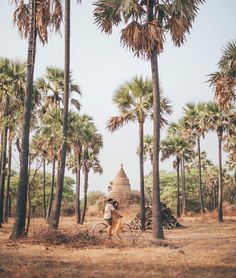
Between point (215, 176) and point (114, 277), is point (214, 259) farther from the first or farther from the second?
point (215, 176)

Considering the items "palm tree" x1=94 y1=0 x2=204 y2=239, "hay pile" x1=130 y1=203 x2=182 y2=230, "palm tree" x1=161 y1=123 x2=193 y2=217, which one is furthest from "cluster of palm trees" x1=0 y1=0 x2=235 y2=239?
"palm tree" x1=161 y1=123 x2=193 y2=217

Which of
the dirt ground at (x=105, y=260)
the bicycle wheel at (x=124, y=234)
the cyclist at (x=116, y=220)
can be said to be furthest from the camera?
the bicycle wheel at (x=124, y=234)

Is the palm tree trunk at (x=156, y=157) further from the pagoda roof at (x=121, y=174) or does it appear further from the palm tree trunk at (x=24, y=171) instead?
the pagoda roof at (x=121, y=174)

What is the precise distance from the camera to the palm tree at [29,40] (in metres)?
14.1

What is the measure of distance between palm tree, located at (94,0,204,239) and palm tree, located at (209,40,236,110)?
3047 mm

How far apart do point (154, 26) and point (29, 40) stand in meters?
4.92

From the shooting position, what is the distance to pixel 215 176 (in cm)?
6550

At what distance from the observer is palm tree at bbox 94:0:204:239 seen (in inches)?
595

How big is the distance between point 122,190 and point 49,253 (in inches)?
1697

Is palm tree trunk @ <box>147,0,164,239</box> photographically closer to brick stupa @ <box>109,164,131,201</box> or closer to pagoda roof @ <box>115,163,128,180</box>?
brick stupa @ <box>109,164,131,201</box>

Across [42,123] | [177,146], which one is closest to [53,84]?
[42,123]

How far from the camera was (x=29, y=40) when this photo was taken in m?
15.1

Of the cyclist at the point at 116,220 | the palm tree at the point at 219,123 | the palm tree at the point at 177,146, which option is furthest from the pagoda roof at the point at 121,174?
the cyclist at the point at 116,220

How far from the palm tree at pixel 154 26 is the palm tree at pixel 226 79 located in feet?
10.00
